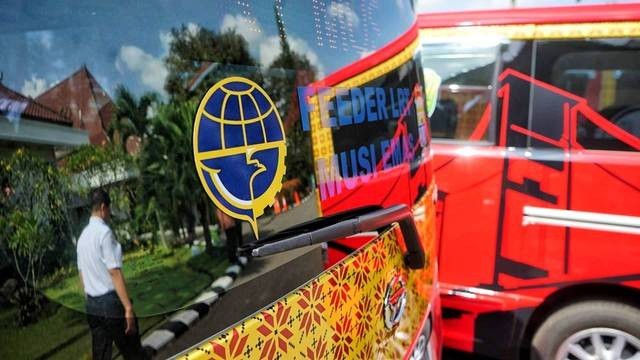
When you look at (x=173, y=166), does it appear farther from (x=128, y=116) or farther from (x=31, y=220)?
(x=31, y=220)

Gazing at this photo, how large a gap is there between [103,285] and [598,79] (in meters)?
2.72

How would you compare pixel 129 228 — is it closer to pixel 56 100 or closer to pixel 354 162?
pixel 56 100

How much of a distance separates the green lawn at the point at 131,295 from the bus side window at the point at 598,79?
7.71 ft

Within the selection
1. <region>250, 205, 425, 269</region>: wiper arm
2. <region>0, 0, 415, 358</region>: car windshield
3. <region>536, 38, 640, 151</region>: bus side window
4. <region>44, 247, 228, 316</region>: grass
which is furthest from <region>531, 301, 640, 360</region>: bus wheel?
<region>44, 247, 228, 316</region>: grass

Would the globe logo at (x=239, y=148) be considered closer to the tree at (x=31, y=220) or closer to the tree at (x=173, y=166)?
the tree at (x=173, y=166)

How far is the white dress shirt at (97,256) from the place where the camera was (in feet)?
3.02

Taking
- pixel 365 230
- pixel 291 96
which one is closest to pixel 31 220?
pixel 291 96

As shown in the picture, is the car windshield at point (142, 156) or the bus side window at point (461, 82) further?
the bus side window at point (461, 82)

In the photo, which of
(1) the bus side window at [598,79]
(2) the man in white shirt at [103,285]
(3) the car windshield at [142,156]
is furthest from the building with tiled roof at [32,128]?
(1) the bus side window at [598,79]

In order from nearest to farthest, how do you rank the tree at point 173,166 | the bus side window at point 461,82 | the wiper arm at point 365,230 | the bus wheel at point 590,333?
1. the tree at point 173,166
2. the wiper arm at point 365,230
3. the bus wheel at point 590,333
4. the bus side window at point 461,82

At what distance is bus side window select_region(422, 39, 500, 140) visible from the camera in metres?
2.94

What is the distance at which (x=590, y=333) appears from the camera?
8.95 ft

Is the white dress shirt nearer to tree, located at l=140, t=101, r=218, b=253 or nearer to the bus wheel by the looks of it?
tree, located at l=140, t=101, r=218, b=253

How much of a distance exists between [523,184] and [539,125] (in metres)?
0.33
